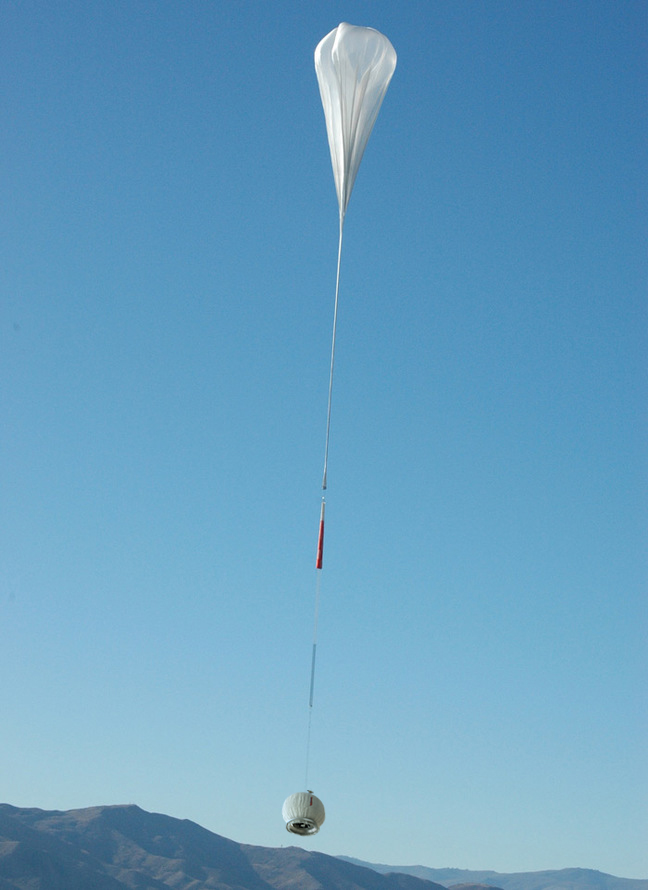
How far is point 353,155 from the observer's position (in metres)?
21.2

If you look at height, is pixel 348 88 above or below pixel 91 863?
above

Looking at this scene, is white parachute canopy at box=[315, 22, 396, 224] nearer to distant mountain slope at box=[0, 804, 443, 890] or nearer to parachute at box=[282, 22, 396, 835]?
parachute at box=[282, 22, 396, 835]

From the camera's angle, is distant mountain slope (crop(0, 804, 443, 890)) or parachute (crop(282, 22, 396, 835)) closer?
parachute (crop(282, 22, 396, 835))

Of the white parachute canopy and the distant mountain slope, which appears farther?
the distant mountain slope

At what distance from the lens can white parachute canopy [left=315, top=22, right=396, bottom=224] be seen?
20.9 m

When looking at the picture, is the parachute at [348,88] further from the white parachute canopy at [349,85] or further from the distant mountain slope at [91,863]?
the distant mountain slope at [91,863]

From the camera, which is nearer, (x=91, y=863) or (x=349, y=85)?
(x=349, y=85)

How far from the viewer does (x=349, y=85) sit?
21.0 meters

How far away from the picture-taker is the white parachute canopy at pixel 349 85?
20.9 meters

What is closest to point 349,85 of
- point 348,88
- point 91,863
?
point 348,88

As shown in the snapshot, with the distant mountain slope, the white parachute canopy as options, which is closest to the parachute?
the white parachute canopy

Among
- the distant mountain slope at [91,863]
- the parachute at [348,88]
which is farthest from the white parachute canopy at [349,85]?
the distant mountain slope at [91,863]

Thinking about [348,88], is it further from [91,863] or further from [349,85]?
[91,863]

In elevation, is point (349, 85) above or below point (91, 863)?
above
